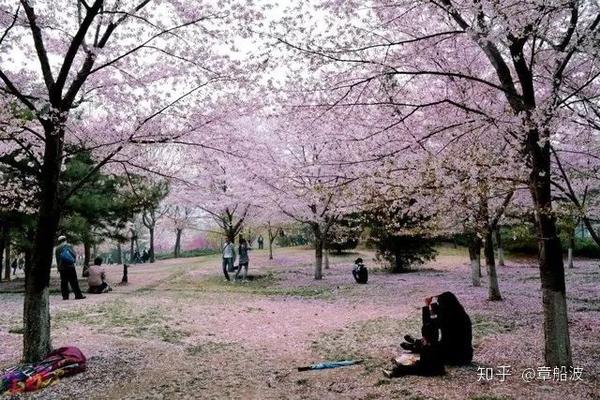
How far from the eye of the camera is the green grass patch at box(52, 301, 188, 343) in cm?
941

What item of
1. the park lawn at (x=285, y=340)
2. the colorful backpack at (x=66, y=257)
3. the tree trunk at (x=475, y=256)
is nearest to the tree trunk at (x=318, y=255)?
the park lawn at (x=285, y=340)

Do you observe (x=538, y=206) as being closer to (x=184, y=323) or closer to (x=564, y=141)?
(x=564, y=141)

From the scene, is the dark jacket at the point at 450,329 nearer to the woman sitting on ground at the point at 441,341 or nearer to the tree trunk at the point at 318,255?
the woman sitting on ground at the point at 441,341

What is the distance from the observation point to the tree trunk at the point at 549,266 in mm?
5797

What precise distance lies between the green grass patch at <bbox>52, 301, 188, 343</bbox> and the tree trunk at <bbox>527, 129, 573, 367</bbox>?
6.42 m

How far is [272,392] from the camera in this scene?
5852 millimetres

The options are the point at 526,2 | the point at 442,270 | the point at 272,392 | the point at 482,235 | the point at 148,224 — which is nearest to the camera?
the point at 526,2

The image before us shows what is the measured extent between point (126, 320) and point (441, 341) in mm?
7668

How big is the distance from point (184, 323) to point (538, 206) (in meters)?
7.98

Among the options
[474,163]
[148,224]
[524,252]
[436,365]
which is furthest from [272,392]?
[148,224]

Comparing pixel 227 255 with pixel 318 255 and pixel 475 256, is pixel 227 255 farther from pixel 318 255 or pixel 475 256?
pixel 475 256

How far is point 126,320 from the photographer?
10836 mm

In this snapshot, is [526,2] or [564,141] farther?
[564,141]

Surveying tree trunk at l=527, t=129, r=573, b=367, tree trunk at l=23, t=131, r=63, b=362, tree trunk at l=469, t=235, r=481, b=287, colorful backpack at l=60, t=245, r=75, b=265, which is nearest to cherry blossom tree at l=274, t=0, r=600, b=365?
tree trunk at l=527, t=129, r=573, b=367
